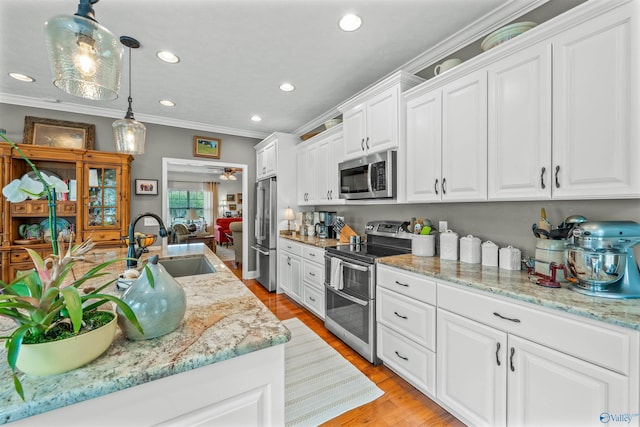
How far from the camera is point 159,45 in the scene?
2268 millimetres

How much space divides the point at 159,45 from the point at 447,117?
8.07 feet

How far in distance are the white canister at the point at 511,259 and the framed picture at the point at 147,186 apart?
447 centimetres

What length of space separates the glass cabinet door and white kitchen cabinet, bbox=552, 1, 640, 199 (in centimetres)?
455

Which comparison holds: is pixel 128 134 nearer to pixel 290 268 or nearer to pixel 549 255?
pixel 290 268

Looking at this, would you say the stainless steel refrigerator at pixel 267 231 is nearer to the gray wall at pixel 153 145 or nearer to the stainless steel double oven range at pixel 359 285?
the gray wall at pixel 153 145

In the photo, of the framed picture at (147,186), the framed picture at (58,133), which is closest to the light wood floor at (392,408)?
the framed picture at (147,186)

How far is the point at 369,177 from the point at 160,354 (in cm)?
220

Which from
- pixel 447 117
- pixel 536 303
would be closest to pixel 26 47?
pixel 447 117

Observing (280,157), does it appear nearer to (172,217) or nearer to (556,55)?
(556,55)

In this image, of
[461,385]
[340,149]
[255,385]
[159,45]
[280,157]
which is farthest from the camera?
[280,157]

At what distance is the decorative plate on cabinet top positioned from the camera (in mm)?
1659

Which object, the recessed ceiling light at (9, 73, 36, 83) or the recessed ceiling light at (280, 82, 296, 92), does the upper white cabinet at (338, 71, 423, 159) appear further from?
the recessed ceiling light at (9, 73, 36, 83)

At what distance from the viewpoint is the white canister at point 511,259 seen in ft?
5.74

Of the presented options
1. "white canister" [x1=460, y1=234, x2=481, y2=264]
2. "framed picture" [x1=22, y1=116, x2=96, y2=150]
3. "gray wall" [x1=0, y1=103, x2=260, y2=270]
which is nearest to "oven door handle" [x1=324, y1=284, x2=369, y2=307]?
"white canister" [x1=460, y1=234, x2=481, y2=264]
